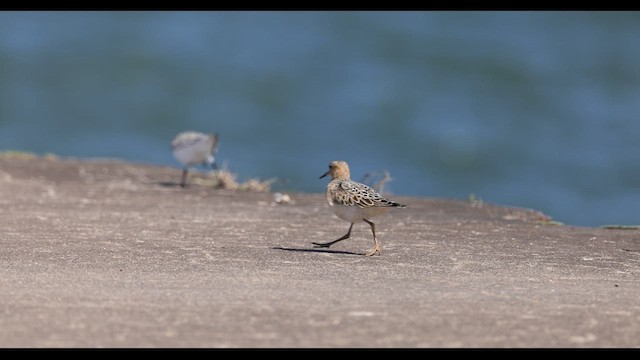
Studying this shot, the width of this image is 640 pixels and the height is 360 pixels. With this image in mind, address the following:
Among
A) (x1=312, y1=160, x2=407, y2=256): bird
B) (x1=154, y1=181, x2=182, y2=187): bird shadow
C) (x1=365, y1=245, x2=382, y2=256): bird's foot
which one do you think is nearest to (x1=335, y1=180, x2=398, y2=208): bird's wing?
(x1=312, y1=160, x2=407, y2=256): bird

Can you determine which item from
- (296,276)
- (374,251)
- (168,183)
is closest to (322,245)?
(374,251)

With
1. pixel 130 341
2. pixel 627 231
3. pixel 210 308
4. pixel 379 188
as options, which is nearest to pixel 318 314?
pixel 210 308

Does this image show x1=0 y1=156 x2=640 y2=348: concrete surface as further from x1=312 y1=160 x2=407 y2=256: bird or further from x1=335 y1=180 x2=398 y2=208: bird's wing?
x1=335 y1=180 x2=398 y2=208: bird's wing

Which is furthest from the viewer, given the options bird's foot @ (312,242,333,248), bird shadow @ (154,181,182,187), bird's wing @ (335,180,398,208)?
bird shadow @ (154,181,182,187)

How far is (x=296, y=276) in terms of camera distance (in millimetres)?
9477

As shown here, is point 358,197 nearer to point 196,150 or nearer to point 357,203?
point 357,203

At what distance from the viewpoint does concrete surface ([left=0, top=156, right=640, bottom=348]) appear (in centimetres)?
726

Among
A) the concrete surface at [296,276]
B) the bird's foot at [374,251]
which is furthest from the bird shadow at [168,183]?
the bird's foot at [374,251]

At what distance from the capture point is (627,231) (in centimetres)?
1308

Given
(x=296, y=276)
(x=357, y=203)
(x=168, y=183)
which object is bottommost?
(x=296, y=276)

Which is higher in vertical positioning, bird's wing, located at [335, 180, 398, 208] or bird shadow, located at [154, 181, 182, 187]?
bird shadow, located at [154, 181, 182, 187]

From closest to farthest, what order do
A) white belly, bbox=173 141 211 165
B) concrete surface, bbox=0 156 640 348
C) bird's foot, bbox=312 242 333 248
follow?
1. concrete surface, bbox=0 156 640 348
2. bird's foot, bbox=312 242 333 248
3. white belly, bbox=173 141 211 165

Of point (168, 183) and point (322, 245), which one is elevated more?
point (168, 183)
